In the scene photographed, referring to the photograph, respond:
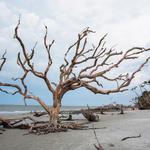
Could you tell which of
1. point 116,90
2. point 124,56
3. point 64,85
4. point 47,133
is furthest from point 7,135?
point 124,56

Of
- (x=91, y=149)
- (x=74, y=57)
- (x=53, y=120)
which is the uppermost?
(x=74, y=57)

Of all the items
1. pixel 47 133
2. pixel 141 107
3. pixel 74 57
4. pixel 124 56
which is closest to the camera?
pixel 47 133

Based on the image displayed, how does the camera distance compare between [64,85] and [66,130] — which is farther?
[64,85]

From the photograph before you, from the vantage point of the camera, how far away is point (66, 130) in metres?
9.94

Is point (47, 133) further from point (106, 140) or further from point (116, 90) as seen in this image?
point (116, 90)

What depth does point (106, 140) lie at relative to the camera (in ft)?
24.0

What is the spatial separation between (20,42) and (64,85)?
6.49 ft

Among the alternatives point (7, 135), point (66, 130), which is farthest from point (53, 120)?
point (7, 135)

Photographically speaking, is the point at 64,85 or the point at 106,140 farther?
the point at 64,85

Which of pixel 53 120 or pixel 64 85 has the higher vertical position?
pixel 64 85

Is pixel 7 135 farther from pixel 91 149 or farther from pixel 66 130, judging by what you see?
pixel 91 149

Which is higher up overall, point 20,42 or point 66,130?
point 20,42

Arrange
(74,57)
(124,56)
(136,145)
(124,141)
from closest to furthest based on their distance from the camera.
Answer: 1. (136,145)
2. (124,141)
3. (74,57)
4. (124,56)

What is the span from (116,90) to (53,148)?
559 cm
